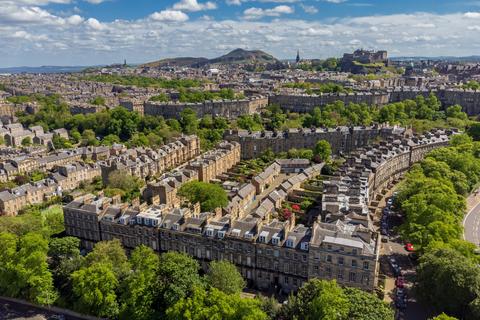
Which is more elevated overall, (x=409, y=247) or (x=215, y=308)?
(x=215, y=308)

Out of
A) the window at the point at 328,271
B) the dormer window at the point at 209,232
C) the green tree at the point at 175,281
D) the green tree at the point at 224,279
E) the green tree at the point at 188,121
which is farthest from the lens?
the green tree at the point at 188,121

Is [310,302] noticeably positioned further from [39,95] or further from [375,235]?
[39,95]

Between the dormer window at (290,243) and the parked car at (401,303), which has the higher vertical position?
the dormer window at (290,243)

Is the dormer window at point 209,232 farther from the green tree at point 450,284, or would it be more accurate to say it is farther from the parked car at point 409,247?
Answer: the parked car at point 409,247

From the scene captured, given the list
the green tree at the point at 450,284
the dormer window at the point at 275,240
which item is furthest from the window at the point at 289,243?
the green tree at the point at 450,284

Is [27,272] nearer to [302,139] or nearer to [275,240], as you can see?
[275,240]

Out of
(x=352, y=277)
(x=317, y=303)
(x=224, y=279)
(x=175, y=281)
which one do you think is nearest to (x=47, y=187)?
(x=175, y=281)

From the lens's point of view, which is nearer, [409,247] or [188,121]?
[409,247]
